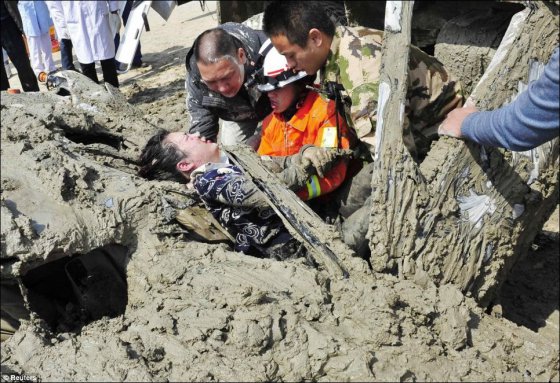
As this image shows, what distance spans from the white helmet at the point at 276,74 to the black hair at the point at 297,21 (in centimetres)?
21

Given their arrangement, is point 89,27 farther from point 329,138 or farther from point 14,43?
point 329,138

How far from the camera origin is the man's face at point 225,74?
4164 mm

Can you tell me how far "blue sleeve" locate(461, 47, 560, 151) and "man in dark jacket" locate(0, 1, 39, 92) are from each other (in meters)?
7.64

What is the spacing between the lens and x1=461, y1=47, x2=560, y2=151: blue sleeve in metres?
2.29

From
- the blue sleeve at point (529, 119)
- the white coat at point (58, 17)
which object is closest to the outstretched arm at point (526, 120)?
the blue sleeve at point (529, 119)

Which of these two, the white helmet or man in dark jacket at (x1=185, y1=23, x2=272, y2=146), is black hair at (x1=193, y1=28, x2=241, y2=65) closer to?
man in dark jacket at (x1=185, y1=23, x2=272, y2=146)

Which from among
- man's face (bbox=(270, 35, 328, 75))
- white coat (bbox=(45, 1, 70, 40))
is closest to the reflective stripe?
man's face (bbox=(270, 35, 328, 75))

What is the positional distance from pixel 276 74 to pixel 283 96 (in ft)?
0.50

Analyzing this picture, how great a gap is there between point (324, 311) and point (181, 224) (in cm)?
103

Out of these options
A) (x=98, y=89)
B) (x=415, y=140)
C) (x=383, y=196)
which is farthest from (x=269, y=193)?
(x=98, y=89)

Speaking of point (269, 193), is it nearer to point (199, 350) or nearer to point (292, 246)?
point (292, 246)

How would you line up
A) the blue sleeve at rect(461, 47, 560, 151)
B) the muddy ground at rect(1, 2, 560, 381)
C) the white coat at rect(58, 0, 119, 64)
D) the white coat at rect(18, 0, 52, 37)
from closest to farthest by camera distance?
the blue sleeve at rect(461, 47, 560, 151) < the muddy ground at rect(1, 2, 560, 381) < the white coat at rect(58, 0, 119, 64) < the white coat at rect(18, 0, 52, 37)

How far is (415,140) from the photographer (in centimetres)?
349

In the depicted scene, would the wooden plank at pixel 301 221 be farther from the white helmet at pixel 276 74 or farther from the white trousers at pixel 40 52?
the white trousers at pixel 40 52
